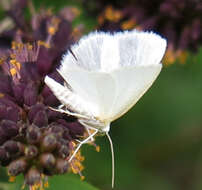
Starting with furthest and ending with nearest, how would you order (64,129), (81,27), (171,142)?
(171,142) < (81,27) < (64,129)

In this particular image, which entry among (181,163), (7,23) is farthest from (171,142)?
(7,23)

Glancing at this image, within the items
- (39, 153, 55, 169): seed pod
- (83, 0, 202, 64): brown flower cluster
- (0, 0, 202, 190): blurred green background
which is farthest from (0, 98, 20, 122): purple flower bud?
(0, 0, 202, 190): blurred green background

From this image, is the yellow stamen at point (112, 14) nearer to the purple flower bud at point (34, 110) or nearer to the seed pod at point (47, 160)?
the purple flower bud at point (34, 110)

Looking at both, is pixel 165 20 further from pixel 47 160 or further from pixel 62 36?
pixel 47 160

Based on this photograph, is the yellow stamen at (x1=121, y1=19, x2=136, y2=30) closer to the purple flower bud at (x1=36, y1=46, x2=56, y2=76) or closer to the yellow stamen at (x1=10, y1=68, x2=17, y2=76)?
the purple flower bud at (x1=36, y1=46, x2=56, y2=76)

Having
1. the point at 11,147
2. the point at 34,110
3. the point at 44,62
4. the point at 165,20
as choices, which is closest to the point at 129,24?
the point at 165,20

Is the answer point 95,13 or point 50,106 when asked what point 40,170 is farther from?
point 95,13
